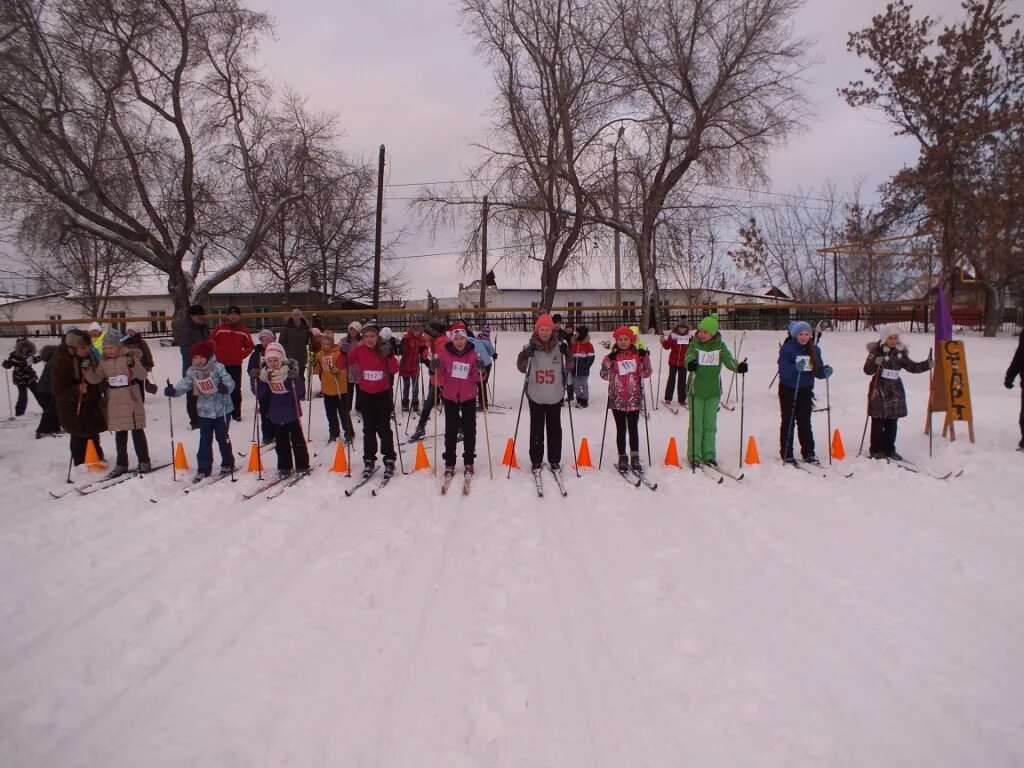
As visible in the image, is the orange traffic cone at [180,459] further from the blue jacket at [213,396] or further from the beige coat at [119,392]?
the blue jacket at [213,396]

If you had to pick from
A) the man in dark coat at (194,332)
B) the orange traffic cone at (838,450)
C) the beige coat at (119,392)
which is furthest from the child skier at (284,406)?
the orange traffic cone at (838,450)

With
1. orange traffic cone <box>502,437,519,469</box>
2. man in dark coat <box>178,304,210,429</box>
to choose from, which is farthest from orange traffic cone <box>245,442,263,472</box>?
orange traffic cone <box>502,437,519,469</box>

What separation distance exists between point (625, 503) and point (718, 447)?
321 cm

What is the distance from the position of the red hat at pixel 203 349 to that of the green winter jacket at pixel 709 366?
6094 mm

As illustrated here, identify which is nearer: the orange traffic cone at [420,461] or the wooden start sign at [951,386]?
the orange traffic cone at [420,461]

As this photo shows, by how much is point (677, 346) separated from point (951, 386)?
188 inches

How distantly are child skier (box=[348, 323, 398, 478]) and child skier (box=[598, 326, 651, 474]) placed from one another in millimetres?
2678

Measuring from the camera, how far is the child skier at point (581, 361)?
11.9 metres

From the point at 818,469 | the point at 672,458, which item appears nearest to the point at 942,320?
the point at 818,469

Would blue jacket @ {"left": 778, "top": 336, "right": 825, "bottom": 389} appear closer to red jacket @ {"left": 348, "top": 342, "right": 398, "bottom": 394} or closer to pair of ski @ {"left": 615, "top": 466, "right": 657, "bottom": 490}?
pair of ski @ {"left": 615, "top": 466, "right": 657, "bottom": 490}

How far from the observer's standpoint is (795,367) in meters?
7.45

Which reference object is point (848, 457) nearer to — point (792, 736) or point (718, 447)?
point (718, 447)

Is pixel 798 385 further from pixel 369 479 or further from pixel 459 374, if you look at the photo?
pixel 369 479

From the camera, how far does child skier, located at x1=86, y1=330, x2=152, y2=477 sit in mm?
7251
